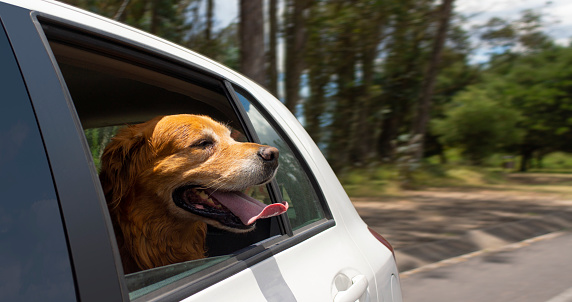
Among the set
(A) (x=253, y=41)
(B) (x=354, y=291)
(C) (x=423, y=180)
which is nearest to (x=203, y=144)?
(B) (x=354, y=291)

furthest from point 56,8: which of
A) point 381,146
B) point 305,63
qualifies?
point 381,146

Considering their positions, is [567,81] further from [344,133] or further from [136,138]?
[136,138]

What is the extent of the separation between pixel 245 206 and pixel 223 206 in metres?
0.10

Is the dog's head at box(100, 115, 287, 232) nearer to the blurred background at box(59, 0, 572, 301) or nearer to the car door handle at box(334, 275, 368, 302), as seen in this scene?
the car door handle at box(334, 275, 368, 302)

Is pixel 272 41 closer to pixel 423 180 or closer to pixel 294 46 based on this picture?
pixel 294 46

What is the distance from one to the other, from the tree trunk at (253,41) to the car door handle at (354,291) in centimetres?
513

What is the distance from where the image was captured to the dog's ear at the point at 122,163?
190cm

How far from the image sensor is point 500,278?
568 cm

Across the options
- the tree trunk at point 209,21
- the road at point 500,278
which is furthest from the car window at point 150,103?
the tree trunk at point 209,21

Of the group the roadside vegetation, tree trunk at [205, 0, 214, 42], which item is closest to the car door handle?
the roadside vegetation

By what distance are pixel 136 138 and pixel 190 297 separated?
904 millimetres

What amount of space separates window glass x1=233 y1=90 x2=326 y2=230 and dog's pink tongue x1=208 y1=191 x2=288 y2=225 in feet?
0.76

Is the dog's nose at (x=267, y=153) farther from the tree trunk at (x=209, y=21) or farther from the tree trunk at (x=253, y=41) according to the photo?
the tree trunk at (x=209, y=21)

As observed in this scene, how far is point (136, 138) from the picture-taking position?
2.04 m
